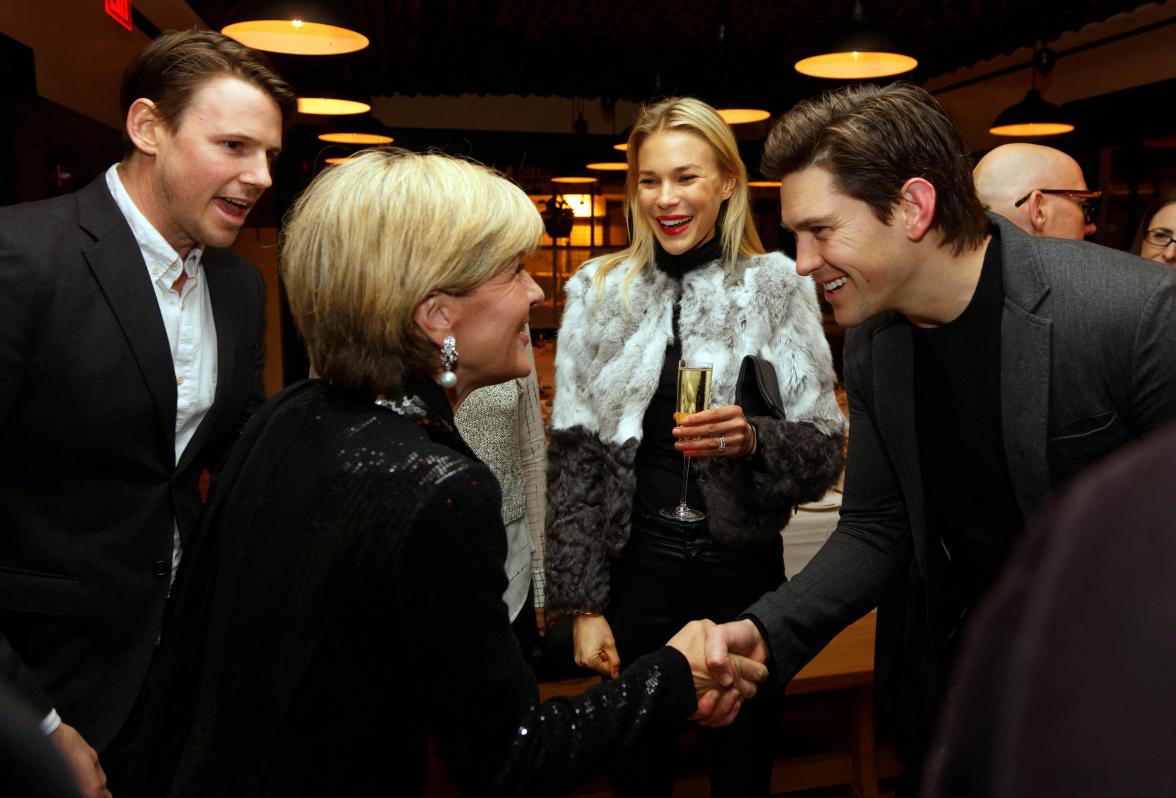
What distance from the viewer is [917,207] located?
1699 mm

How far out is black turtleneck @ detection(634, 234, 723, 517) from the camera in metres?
2.40

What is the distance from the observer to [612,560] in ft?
8.11

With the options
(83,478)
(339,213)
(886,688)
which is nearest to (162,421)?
(83,478)

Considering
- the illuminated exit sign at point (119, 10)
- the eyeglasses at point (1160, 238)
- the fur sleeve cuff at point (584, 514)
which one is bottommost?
the fur sleeve cuff at point (584, 514)

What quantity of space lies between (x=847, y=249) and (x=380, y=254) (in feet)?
2.88

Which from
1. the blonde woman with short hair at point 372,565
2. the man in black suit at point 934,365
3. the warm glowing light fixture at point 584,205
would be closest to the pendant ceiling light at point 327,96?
the man in black suit at point 934,365

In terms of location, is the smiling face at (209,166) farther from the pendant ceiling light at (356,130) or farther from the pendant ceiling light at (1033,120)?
the pendant ceiling light at (1033,120)

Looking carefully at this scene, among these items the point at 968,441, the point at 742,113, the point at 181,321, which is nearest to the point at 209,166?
the point at 181,321

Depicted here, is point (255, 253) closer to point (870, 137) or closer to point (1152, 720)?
point (870, 137)

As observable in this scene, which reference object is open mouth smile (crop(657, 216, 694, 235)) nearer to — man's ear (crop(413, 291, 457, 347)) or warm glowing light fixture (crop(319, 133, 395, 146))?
man's ear (crop(413, 291, 457, 347))

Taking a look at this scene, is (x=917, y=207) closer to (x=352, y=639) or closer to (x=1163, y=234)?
(x=352, y=639)

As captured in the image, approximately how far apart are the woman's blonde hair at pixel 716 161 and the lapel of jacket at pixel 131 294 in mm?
1137

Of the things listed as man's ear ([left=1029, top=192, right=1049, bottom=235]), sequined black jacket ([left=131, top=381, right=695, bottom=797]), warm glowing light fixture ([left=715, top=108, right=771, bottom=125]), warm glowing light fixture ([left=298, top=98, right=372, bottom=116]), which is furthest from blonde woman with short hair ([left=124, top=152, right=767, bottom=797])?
warm glowing light fixture ([left=715, top=108, right=771, bottom=125])

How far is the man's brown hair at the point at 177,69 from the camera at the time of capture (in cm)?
198
